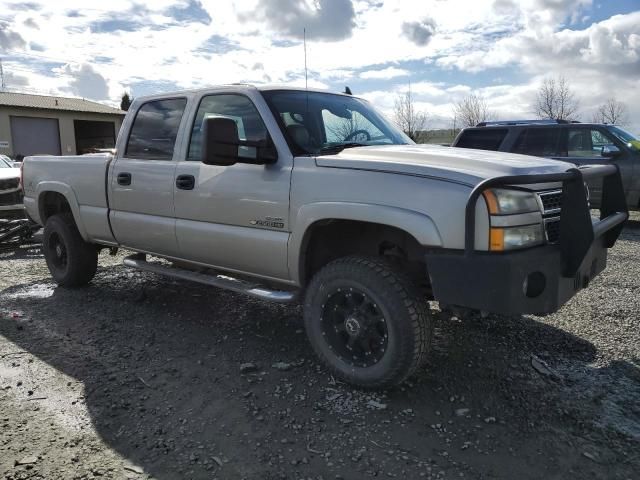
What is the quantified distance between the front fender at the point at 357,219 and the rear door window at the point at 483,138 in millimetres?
7264

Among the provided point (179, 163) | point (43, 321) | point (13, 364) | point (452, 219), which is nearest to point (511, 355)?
point (452, 219)

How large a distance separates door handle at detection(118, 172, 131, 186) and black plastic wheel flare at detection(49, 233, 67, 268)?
1.53m

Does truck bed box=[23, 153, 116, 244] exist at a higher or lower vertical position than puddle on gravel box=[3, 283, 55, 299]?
higher

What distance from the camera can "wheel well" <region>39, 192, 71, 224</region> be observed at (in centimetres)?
583

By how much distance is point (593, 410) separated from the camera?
3.04 metres

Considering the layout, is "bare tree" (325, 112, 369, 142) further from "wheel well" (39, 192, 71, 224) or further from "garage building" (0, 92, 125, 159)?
"garage building" (0, 92, 125, 159)

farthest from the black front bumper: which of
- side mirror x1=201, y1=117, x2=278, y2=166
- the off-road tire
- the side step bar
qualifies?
the off-road tire

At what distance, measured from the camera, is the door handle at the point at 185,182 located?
411cm

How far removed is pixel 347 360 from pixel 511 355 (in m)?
1.27

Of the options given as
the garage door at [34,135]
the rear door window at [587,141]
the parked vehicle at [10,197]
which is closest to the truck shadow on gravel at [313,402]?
the parked vehicle at [10,197]

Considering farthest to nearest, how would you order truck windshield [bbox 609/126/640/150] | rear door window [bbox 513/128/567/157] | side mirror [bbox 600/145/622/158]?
rear door window [bbox 513/128/567/157]
truck windshield [bbox 609/126/640/150]
side mirror [bbox 600/145/622/158]

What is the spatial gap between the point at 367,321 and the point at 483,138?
25.4 ft

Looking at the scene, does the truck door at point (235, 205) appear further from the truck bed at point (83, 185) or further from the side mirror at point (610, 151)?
the side mirror at point (610, 151)

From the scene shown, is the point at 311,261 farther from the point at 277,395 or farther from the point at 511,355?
the point at 511,355
